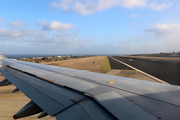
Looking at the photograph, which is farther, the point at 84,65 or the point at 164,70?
the point at 84,65

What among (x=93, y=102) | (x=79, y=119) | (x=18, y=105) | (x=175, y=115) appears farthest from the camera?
(x=18, y=105)

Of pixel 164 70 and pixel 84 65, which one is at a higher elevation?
pixel 84 65

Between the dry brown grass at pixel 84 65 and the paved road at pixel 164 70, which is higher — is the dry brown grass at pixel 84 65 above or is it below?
above

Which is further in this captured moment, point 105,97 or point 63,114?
point 105,97

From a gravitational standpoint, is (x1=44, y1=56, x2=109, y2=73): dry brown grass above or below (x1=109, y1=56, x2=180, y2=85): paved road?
above

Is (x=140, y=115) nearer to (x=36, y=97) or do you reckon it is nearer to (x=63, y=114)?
(x=63, y=114)

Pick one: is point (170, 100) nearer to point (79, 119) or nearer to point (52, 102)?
point (79, 119)

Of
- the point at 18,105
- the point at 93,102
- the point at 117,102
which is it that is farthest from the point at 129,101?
the point at 18,105

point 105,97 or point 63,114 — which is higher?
point 105,97

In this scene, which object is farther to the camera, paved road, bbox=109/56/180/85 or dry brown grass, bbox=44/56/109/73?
dry brown grass, bbox=44/56/109/73

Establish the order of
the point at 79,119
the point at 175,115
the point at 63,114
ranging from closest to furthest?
the point at 175,115
the point at 79,119
the point at 63,114

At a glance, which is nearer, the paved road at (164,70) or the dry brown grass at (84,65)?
the paved road at (164,70)
